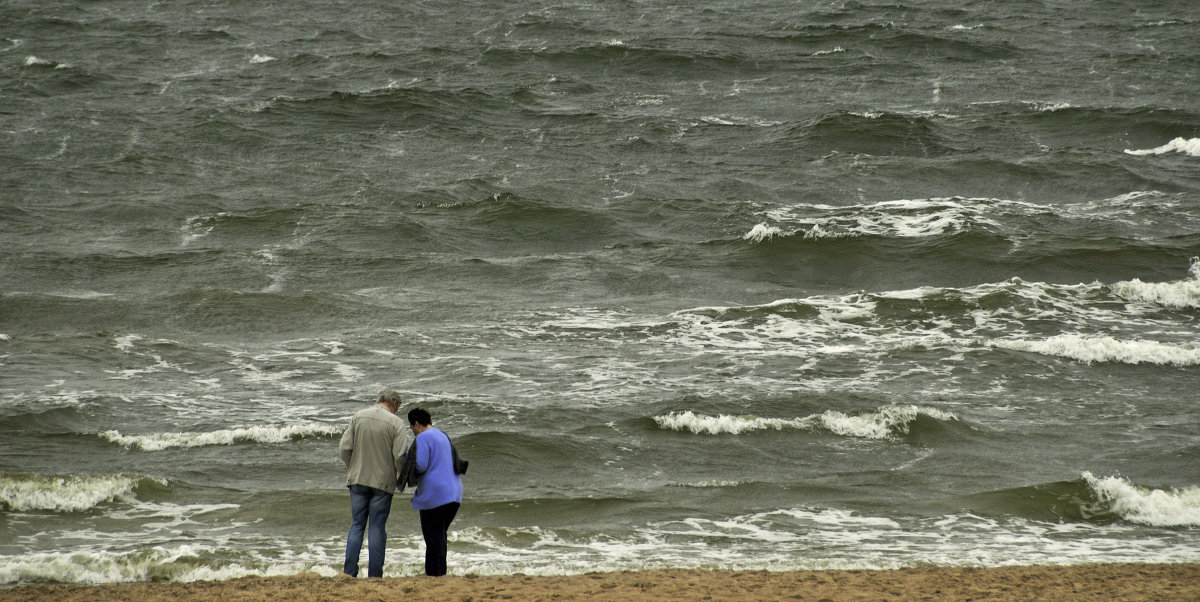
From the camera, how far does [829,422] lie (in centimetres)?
1233

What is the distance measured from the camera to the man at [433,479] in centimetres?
728

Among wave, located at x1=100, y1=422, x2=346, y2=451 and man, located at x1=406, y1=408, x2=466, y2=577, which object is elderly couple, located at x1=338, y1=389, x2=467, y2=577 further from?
wave, located at x1=100, y1=422, x2=346, y2=451

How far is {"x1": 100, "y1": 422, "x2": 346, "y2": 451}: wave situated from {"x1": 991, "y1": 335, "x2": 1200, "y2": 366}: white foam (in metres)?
8.88

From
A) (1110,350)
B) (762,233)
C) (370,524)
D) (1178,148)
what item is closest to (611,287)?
(762,233)

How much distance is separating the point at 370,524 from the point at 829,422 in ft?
20.4

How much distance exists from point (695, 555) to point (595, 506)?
5.10 feet

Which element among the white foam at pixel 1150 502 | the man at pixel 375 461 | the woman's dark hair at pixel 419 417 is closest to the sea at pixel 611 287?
the white foam at pixel 1150 502

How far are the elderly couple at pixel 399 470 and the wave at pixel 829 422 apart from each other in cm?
516

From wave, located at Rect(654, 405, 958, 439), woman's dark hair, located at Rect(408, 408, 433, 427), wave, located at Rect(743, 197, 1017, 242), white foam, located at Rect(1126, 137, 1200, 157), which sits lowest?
wave, located at Rect(654, 405, 958, 439)

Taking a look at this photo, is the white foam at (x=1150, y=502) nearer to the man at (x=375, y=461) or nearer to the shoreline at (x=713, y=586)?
the shoreline at (x=713, y=586)

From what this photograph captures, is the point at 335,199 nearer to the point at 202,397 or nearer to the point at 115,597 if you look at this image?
the point at 202,397

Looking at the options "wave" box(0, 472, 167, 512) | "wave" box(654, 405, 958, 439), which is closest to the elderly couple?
"wave" box(0, 472, 167, 512)

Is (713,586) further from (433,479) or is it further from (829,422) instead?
(829,422)

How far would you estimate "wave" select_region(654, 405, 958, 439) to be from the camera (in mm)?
12148
